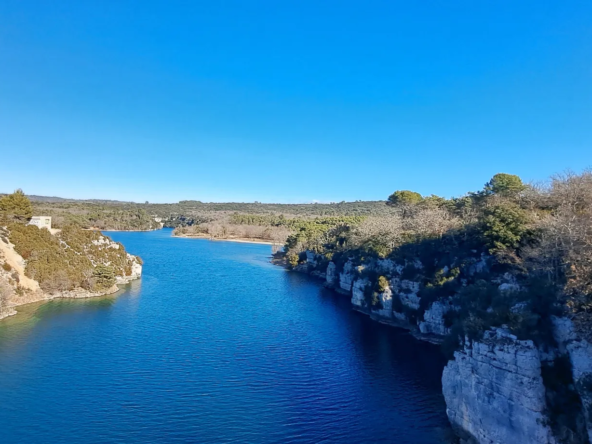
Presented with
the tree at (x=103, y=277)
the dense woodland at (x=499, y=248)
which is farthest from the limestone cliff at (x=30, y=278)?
the dense woodland at (x=499, y=248)

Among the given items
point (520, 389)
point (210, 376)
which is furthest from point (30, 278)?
point (520, 389)

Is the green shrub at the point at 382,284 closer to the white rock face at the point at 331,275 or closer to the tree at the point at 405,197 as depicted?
the white rock face at the point at 331,275

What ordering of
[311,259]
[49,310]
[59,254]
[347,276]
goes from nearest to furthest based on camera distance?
1. [49,310]
2. [59,254]
3. [347,276]
4. [311,259]

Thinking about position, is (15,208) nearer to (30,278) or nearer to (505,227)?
(30,278)

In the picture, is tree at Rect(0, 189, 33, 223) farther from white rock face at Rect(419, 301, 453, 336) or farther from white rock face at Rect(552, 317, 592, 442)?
white rock face at Rect(552, 317, 592, 442)

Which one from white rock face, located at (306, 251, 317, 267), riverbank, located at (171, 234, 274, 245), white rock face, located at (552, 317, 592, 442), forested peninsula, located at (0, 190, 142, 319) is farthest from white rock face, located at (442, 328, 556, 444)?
riverbank, located at (171, 234, 274, 245)

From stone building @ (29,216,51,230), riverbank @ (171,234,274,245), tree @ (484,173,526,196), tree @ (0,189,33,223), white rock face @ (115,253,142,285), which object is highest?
tree @ (484,173,526,196)

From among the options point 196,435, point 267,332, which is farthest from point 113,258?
point 196,435
